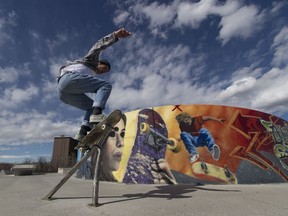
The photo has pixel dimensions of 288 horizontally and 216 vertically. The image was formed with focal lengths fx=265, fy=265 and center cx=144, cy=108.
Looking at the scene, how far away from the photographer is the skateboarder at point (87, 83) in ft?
15.3

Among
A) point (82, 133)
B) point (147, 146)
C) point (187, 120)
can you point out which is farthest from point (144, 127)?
point (82, 133)

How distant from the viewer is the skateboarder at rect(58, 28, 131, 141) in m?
4.66

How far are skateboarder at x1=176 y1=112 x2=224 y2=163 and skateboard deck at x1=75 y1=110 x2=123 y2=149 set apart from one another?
399 inches

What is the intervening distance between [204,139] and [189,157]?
1289 millimetres

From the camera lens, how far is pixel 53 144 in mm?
59156

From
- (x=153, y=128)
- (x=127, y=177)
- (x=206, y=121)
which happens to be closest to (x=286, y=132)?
(x=206, y=121)

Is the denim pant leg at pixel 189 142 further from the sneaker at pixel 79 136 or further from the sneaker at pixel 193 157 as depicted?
the sneaker at pixel 79 136

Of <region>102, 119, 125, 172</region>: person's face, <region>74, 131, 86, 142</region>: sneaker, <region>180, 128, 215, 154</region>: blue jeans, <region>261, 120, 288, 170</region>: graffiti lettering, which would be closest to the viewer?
<region>74, 131, 86, 142</region>: sneaker

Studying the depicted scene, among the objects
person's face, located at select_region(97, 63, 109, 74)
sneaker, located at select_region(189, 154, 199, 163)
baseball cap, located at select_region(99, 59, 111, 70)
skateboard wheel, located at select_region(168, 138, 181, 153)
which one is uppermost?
skateboard wheel, located at select_region(168, 138, 181, 153)

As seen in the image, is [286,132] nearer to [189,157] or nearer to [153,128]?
[189,157]

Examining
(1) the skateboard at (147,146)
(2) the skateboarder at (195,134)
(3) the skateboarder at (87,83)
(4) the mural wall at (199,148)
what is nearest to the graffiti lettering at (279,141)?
(4) the mural wall at (199,148)

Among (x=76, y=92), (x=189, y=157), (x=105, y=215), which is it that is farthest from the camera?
(x=189, y=157)

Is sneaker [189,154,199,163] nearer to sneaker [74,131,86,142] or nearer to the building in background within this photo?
sneaker [74,131,86,142]

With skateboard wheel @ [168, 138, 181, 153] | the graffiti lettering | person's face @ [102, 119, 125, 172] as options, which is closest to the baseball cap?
skateboard wheel @ [168, 138, 181, 153]
